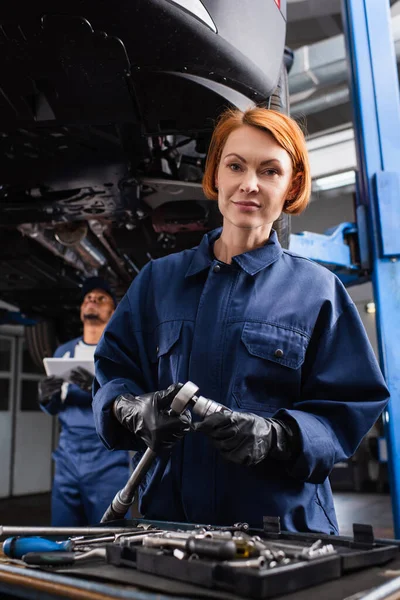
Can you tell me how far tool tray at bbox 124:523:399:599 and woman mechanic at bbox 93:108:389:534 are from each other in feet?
0.65

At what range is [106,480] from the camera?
2.52 meters

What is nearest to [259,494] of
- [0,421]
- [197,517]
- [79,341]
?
[197,517]

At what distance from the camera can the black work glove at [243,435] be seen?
820mm

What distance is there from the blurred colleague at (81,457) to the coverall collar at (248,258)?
5.59 ft

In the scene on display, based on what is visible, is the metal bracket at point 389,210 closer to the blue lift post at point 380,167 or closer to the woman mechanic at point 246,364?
the blue lift post at point 380,167

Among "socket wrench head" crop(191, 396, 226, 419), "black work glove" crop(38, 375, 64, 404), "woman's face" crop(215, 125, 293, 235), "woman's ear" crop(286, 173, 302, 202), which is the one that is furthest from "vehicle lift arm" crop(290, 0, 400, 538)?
"black work glove" crop(38, 375, 64, 404)

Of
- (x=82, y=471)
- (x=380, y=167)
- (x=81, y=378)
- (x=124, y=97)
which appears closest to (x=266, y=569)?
(x=124, y=97)

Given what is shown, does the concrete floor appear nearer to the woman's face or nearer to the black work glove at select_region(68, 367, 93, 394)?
the black work glove at select_region(68, 367, 93, 394)

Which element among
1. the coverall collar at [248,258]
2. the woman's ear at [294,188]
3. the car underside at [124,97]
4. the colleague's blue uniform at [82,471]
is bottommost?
the colleague's blue uniform at [82,471]

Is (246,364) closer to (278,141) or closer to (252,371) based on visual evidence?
(252,371)

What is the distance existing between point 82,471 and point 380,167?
186cm

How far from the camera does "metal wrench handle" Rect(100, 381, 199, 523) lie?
0.82 m

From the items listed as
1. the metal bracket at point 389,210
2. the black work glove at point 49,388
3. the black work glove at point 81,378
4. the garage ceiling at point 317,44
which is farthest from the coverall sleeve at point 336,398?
the black work glove at point 49,388

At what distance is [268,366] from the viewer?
96 cm
